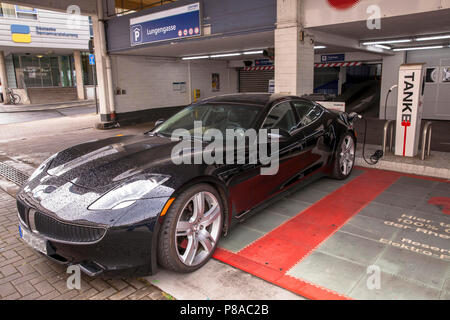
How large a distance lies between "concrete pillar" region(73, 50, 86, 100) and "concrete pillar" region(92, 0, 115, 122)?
49.8 feet

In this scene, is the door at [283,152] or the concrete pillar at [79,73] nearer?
the door at [283,152]

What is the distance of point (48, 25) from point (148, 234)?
25608 mm

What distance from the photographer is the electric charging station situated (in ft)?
19.0

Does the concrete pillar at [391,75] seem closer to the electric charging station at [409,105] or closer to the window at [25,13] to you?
the electric charging station at [409,105]

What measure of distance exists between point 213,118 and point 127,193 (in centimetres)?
167

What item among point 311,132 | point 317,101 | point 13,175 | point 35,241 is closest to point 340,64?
point 317,101

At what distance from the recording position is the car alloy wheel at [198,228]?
279 cm

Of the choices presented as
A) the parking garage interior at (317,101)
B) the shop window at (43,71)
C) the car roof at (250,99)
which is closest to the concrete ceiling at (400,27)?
the parking garage interior at (317,101)

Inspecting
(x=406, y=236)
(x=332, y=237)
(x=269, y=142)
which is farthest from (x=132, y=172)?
(x=406, y=236)

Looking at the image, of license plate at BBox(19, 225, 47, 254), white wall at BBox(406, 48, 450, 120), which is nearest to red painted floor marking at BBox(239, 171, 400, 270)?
license plate at BBox(19, 225, 47, 254)

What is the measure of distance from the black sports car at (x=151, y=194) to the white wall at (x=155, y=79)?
9.34m

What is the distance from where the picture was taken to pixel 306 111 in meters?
4.50
